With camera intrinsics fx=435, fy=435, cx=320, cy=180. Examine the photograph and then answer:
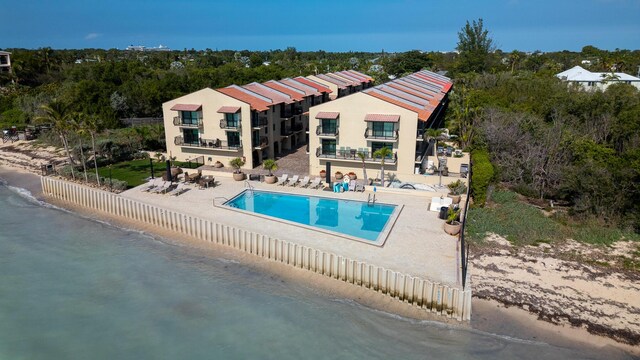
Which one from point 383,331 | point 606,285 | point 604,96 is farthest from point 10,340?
point 604,96

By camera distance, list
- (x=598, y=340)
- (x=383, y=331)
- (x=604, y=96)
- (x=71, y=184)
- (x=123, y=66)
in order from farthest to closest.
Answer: (x=123, y=66), (x=604, y=96), (x=71, y=184), (x=383, y=331), (x=598, y=340)

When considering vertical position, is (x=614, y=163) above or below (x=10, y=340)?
above

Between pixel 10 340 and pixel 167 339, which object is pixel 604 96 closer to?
pixel 167 339

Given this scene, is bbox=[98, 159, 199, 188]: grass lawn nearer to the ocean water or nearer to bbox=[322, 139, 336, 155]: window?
the ocean water

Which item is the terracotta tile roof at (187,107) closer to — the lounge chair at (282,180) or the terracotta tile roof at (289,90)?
the lounge chair at (282,180)

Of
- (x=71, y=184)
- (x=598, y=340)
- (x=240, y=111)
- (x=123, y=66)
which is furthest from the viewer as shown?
(x=123, y=66)

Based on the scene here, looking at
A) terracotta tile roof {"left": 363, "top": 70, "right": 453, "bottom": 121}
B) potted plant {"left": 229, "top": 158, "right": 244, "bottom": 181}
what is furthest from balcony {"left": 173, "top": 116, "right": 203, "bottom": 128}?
terracotta tile roof {"left": 363, "top": 70, "right": 453, "bottom": 121}
